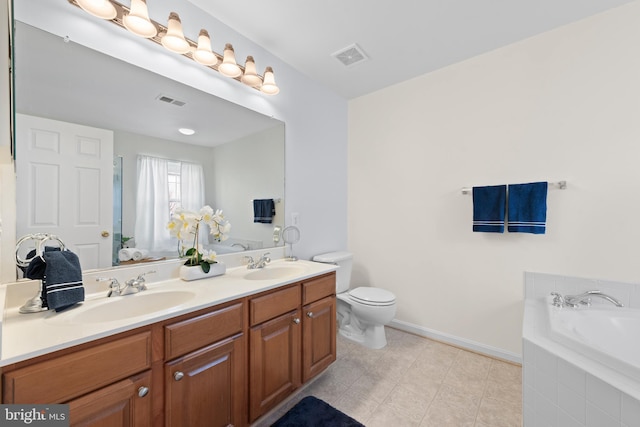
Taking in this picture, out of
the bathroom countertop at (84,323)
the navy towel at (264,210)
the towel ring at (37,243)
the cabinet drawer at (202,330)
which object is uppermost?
the navy towel at (264,210)

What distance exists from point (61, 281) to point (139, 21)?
1.27 m

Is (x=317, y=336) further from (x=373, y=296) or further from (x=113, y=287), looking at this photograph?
(x=113, y=287)

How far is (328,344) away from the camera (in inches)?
72.4

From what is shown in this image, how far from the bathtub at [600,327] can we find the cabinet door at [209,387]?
1.54m

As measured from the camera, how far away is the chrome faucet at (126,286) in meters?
1.25

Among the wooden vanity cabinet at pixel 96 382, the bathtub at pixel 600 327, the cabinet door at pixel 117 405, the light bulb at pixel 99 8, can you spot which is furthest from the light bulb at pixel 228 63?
the bathtub at pixel 600 327

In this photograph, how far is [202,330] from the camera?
114 centimetres

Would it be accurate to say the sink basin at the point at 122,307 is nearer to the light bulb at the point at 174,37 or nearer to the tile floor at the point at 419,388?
the tile floor at the point at 419,388

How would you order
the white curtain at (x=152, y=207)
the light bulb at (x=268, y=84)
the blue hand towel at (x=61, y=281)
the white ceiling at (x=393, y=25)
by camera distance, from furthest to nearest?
1. the light bulb at (x=268, y=84)
2. the white ceiling at (x=393, y=25)
3. the white curtain at (x=152, y=207)
4. the blue hand towel at (x=61, y=281)

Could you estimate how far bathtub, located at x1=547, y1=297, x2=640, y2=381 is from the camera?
4.17ft

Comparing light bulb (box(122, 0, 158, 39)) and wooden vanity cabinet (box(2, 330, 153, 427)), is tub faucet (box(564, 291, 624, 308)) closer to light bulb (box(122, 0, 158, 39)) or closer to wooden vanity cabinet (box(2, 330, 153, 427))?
wooden vanity cabinet (box(2, 330, 153, 427))

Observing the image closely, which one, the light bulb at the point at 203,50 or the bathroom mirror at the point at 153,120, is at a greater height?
the light bulb at the point at 203,50

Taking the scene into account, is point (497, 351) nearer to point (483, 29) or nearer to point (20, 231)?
point (483, 29)

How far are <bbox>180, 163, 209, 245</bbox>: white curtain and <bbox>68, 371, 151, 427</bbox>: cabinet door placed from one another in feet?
2.85
